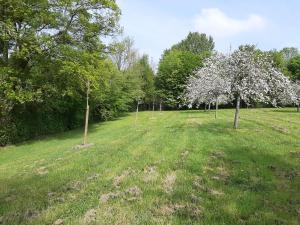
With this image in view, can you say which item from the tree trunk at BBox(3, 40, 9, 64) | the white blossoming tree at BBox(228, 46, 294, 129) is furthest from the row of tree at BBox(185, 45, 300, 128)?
the tree trunk at BBox(3, 40, 9, 64)

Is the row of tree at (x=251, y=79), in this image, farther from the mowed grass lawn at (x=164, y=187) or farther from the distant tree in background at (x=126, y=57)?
the distant tree in background at (x=126, y=57)

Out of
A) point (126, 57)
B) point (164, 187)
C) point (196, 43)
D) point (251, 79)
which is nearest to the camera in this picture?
point (164, 187)

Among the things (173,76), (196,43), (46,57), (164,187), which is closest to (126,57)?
(173,76)

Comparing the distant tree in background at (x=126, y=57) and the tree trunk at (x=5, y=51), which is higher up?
the distant tree in background at (x=126, y=57)

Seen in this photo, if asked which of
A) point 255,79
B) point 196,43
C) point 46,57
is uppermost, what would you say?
point 196,43

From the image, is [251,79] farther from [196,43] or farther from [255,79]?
[196,43]

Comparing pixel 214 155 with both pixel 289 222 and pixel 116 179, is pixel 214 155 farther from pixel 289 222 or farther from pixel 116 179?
pixel 289 222

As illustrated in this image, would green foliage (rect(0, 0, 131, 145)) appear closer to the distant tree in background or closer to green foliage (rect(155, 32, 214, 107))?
the distant tree in background

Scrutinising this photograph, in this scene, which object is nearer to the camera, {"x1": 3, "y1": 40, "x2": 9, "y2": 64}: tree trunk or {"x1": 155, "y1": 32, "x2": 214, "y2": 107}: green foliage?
{"x1": 3, "y1": 40, "x2": 9, "y2": 64}: tree trunk

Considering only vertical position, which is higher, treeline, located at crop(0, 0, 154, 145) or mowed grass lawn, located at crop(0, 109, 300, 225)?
treeline, located at crop(0, 0, 154, 145)

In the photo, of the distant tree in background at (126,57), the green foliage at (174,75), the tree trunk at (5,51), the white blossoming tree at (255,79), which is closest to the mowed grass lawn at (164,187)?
the white blossoming tree at (255,79)

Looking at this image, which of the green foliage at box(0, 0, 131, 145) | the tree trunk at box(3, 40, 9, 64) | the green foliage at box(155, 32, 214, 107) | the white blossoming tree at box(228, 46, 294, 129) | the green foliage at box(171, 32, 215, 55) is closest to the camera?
the white blossoming tree at box(228, 46, 294, 129)

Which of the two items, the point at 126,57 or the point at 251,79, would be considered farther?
the point at 126,57

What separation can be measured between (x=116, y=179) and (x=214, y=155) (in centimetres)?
449
